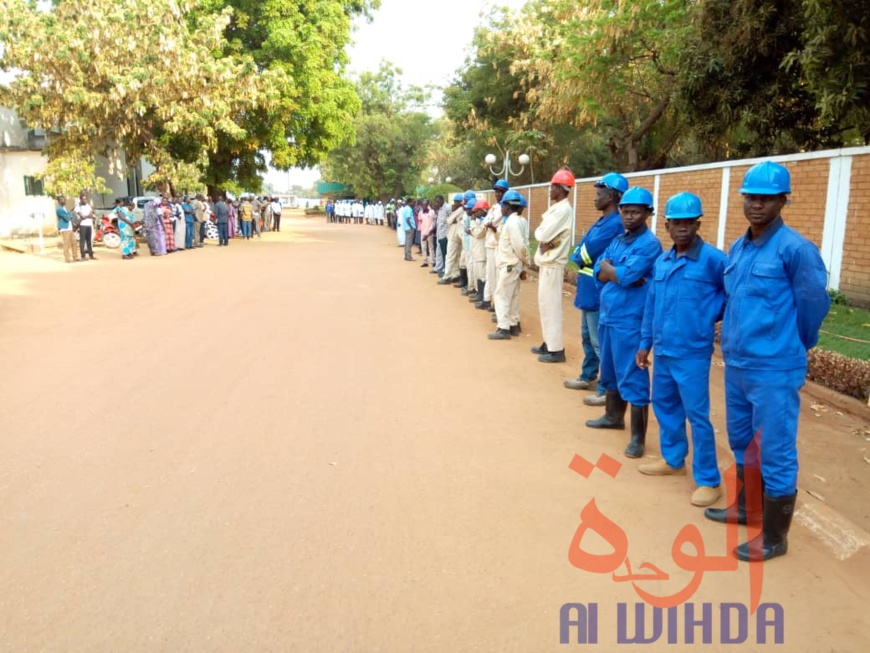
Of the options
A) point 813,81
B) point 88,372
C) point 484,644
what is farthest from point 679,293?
point 813,81

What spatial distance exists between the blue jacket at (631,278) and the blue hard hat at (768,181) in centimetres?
131

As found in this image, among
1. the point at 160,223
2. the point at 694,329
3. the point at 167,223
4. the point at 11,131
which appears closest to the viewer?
the point at 694,329

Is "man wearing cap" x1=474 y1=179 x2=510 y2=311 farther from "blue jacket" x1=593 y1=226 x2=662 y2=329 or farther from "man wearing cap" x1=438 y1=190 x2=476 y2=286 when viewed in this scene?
"blue jacket" x1=593 y1=226 x2=662 y2=329

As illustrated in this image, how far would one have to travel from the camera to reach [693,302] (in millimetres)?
3895

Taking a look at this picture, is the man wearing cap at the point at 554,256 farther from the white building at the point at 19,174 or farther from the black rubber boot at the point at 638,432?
the white building at the point at 19,174

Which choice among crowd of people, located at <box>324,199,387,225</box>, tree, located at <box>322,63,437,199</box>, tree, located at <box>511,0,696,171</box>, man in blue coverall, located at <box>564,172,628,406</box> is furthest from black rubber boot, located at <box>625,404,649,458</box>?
tree, located at <box>322,63,437,199</box>

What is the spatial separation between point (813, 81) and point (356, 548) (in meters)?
8.34

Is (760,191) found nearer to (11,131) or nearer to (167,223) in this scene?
(167,223)

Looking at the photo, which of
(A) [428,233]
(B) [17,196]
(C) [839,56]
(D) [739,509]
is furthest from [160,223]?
(D) [739,509]

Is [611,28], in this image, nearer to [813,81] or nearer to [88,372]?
[813,81]

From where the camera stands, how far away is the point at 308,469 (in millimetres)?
4387

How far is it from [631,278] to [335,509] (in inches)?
93.4

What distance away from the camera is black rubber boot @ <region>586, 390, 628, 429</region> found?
206 inches

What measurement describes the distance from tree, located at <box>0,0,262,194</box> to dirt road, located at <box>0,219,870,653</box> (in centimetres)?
1574
